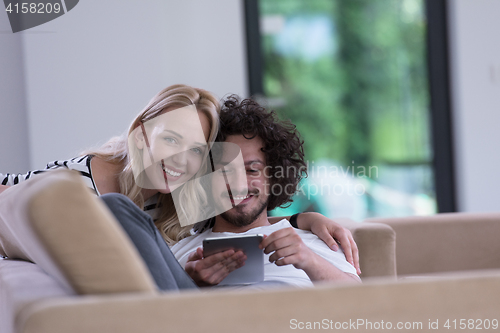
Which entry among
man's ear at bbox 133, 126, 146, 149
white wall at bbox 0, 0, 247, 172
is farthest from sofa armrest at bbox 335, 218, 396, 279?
white wall at bbox 0, 0, 247, 172

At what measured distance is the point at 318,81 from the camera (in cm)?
344

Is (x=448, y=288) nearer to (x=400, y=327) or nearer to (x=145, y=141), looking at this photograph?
(x=400, y=327)

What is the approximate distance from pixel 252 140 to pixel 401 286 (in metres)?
1.04

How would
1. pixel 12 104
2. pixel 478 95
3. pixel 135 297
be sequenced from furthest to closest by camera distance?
pixel 478 95 → pixel 12 104 → pixel 135 297

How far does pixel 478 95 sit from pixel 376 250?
7.24 feet

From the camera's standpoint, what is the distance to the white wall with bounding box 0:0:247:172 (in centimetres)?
296

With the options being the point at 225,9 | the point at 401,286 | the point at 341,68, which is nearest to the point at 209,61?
the point at 225,9

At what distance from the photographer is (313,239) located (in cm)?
155

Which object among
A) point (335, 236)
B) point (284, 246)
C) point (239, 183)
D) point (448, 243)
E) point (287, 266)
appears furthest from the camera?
point (448, 243)

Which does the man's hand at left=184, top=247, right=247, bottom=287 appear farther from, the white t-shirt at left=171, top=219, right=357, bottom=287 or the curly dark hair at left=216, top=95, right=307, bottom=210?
the curly dark hair at left=216, top=95, right=307, bottom=210

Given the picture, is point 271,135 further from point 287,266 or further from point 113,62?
point 113,62

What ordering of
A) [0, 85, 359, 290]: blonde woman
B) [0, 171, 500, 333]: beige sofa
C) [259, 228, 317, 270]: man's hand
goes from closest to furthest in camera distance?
[0, 171, 500, 333]: beige sofa, [259, 228, 317, 270]: man's hand, [0, 85, 359, 290]: blonde woman

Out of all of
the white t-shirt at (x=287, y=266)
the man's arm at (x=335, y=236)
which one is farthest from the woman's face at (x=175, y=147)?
the man's arm at (x=335, y=236)

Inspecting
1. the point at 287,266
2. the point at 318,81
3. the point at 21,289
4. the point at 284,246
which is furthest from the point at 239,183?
the point at 318,81
